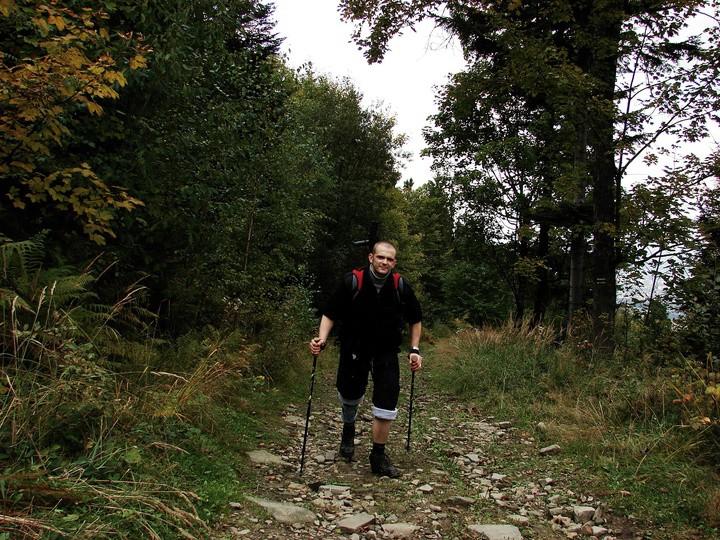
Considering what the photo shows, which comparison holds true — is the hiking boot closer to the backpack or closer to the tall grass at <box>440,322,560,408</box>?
the backpack

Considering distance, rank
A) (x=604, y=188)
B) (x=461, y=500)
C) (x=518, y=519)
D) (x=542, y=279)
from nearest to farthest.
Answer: (x=518, y=519) → (x=461, y=500) → (x=604, y=188) → (x=542, y=279)

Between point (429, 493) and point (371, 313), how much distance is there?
175cm

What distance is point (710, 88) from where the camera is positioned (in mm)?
7176

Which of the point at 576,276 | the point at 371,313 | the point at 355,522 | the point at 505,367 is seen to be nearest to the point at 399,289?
the point at 371,313

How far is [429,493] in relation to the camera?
4441 millimetres

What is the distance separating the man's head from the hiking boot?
1.81 m

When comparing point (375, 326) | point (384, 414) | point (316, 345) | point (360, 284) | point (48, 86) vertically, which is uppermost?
point (48, 86)

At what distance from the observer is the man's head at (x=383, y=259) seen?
5.04 meters

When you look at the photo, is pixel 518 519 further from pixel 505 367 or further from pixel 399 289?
pixel 505 367

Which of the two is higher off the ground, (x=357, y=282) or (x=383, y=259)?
(x=383, y=259)

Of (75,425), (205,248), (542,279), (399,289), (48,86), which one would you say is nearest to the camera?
(75,425)

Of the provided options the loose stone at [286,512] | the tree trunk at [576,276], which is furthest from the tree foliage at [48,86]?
the tree trunk at [576,276]

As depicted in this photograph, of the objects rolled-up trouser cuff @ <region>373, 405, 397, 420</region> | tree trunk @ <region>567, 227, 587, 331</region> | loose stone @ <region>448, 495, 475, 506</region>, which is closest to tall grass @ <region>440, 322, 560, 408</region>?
tree trunk @ <region>567, 227, 587, 331</region>

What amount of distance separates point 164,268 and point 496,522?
508 cm
